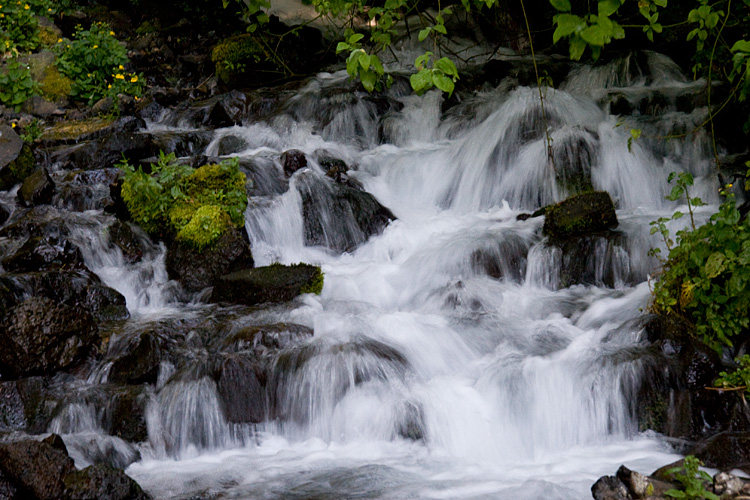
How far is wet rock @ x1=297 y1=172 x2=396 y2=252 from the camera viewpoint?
7.38m

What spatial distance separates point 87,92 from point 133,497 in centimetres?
845

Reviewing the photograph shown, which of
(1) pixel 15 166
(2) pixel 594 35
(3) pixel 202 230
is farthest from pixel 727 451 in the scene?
(1) pixel 15 166

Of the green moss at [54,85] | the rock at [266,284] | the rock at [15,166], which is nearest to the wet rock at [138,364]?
the rock at [266,284]

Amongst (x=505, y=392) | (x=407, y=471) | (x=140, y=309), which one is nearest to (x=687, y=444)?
(x=505, y=392)

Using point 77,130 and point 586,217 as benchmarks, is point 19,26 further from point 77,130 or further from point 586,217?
point 586,217

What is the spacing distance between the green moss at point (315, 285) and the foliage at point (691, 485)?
3.67 meters

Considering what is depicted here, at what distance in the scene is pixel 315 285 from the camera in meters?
6.20

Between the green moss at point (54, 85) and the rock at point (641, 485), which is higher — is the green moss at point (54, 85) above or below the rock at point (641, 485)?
above

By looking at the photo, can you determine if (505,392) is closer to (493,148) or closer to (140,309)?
(140,309)

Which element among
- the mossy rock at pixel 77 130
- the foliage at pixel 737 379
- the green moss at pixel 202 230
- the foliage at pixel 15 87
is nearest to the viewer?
the foliage at pixel 737 379

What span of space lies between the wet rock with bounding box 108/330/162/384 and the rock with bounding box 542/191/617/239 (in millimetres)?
3595

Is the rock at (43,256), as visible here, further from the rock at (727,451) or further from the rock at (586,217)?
the rock at (727,451)

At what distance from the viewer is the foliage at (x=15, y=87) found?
987cm

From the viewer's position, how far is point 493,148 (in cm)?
842
